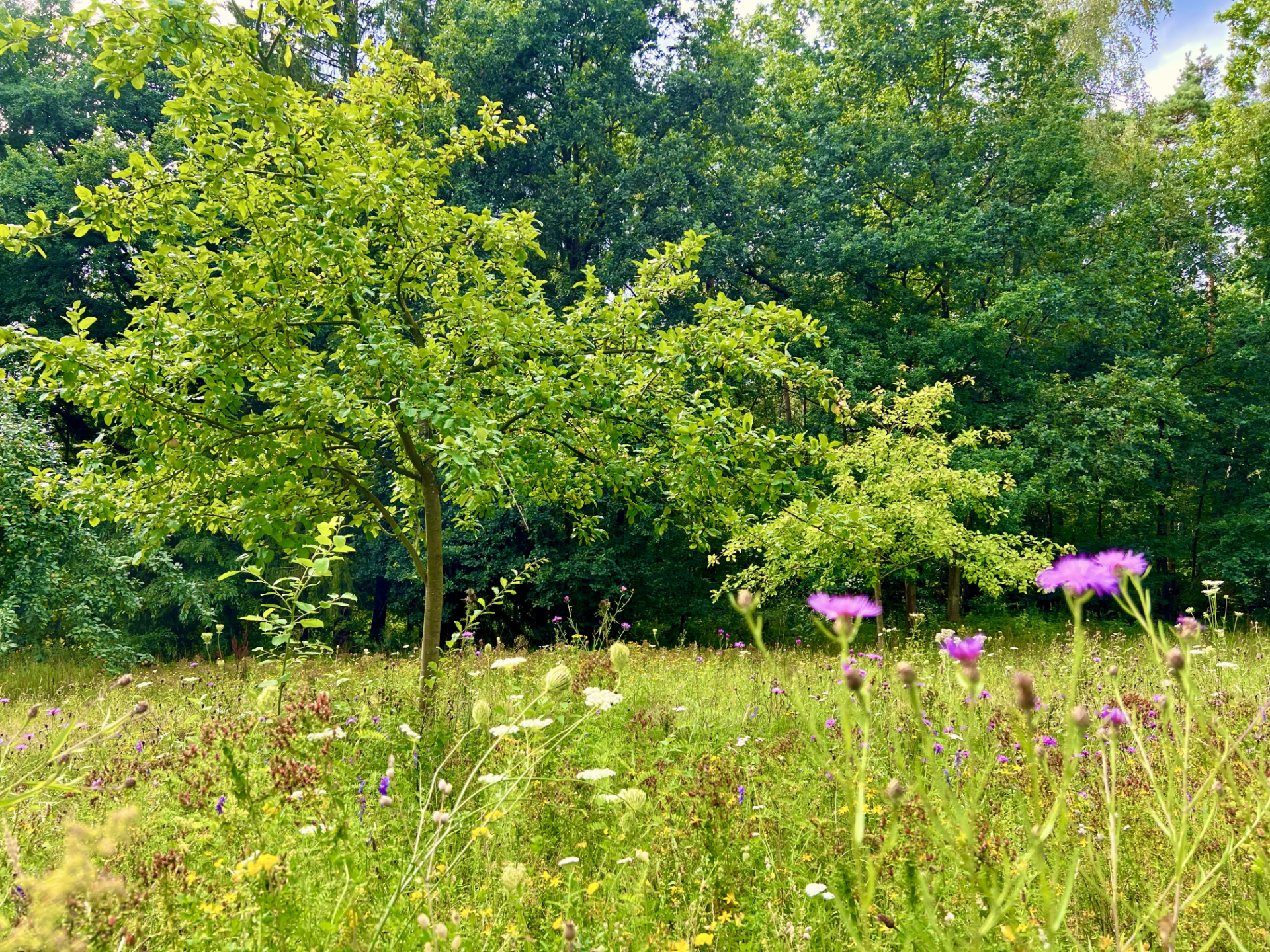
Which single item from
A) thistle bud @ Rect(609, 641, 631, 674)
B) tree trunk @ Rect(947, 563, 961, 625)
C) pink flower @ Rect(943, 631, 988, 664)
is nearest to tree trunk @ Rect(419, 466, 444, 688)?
thistle bud @ Rect(609, 641, 631, 674)

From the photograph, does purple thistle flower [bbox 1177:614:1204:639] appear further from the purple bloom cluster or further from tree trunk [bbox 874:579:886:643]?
tree trunk [bbox 874:579:886:643]

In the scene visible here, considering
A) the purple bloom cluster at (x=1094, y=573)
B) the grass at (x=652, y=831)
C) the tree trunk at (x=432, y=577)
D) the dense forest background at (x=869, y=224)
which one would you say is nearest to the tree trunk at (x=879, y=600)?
the dense forest background at (x=869, y=224)

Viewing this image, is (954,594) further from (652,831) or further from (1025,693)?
(1025,693)

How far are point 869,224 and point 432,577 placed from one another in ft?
43.8

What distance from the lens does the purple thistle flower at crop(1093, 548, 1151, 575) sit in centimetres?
107

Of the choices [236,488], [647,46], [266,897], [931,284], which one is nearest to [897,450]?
[931,284]

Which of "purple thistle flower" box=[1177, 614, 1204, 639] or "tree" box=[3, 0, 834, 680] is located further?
"tree" box=[3, 0, 834, 680]

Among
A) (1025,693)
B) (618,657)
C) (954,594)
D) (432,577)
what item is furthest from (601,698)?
(954,594)

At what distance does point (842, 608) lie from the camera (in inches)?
38.8

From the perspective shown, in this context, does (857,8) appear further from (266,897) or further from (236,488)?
(266,897)

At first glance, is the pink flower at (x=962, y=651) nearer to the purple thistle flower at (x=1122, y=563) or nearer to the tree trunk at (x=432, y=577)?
the purple thistle flower at (x=1122, y=563)

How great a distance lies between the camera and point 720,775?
3025 mm

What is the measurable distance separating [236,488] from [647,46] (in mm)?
14330

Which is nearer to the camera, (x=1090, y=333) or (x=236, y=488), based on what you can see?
(x=236, y=488)
